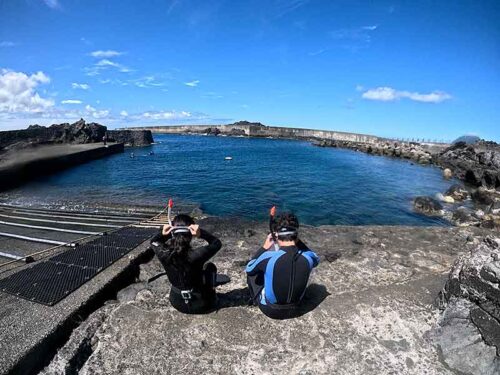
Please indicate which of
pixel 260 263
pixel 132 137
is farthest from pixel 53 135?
pixel 260 263

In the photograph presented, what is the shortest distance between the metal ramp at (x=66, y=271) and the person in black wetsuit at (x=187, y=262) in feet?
6.23

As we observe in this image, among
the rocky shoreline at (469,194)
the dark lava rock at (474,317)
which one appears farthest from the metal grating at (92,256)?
the rocky shoreline at (469,194)

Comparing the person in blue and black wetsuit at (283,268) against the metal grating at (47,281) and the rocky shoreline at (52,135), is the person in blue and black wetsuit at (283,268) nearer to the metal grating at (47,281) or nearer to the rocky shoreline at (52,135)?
the metal grating at (47,281)

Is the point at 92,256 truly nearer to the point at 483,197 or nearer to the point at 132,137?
the point at 483,197

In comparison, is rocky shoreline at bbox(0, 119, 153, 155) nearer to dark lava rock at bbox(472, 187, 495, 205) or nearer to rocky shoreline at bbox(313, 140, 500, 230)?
rocky shoreline at bbox(313, 140, 500, 230)

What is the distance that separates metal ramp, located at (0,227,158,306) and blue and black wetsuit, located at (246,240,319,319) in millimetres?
2955

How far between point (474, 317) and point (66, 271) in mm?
6092

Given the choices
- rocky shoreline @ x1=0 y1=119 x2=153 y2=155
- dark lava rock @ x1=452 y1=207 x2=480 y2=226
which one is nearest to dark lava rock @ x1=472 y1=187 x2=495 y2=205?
dark lava rock @ x1=452 y1=207 x2=480 y2=226

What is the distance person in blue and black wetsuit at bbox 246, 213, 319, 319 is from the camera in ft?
12.8

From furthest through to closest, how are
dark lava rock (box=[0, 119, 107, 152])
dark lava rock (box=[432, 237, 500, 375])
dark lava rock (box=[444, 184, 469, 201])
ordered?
dark lava rock (box=[0, 119, 107, 152]) < dark lava rock (box=[444, 184, 469, 201]) < dark lava rock (box=[432, 237, 500, 375])

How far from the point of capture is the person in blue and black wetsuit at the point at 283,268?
3.90 m

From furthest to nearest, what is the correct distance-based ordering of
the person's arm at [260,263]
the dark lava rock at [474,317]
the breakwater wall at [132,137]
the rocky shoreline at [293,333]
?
the breakwater wall at [132,137], the person's arm at [260,263], the rocky shoreline at [293,333], the dark lava rock at [474,317]

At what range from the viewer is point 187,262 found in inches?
154

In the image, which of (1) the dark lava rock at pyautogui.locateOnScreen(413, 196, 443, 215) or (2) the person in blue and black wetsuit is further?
(1) the dark lava rock at pyautogui.locateOnScreen(413, 196, 443, 215)
